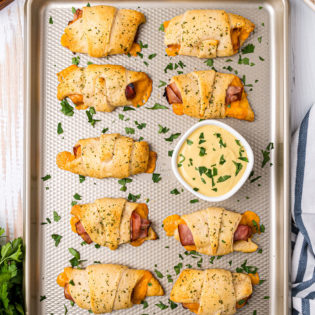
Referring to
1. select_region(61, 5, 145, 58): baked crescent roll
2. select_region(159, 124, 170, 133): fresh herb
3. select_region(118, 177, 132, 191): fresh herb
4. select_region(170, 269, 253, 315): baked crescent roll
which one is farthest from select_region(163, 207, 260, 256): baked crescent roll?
select_region(61, 5, 145, 58): baked crescent roll

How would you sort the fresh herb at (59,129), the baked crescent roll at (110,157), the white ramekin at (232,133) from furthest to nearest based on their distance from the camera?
the fresh herb at (59,129), the baked crescent roll at (110,157), the white ramekin at (232,133)

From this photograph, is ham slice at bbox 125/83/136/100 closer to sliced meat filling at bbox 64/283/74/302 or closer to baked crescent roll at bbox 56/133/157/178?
baked crescent roll at bbox 56/133/157/178

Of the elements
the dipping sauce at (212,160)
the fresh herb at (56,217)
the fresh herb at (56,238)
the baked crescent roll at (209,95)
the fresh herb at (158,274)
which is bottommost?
the fresh herb at (158,274)

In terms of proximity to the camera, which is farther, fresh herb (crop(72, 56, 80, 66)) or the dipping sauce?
fresh herb (crop(72, 56, 80, 66))

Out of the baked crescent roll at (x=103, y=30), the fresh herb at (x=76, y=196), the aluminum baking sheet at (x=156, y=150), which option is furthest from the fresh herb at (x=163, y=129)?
the fresh herb at (x=76, y=196)

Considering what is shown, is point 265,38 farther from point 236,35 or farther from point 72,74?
point 72,74

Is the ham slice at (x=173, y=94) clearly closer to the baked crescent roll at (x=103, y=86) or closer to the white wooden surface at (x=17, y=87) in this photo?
the baked crescent roll at (x=103, y=86)

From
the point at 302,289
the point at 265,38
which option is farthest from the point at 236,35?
the point at 302,289
